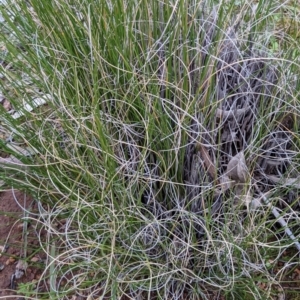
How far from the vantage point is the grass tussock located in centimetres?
101

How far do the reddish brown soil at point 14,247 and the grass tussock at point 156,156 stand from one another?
0.18 ft

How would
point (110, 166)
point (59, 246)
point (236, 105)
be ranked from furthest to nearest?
point (236, 105)
point (59, 246)
point (110, 166)

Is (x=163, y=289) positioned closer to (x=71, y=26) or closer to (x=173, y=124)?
(x=173, y=124)

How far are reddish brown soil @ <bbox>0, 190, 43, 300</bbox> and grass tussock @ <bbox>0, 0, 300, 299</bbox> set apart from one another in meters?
0.05

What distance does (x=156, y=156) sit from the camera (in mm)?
1127

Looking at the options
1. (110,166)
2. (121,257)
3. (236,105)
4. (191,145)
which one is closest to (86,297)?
(121,257)

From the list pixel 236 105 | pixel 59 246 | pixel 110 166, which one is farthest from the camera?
pixel 236 105

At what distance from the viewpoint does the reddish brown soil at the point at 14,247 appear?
1.10 meters

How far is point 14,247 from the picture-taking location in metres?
1.15

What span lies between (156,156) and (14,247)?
0.40 m

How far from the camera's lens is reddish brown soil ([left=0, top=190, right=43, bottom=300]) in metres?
1.10

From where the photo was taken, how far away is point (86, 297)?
1.07 metres

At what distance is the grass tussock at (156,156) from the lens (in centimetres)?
101

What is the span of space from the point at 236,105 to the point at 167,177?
0.94 ft
